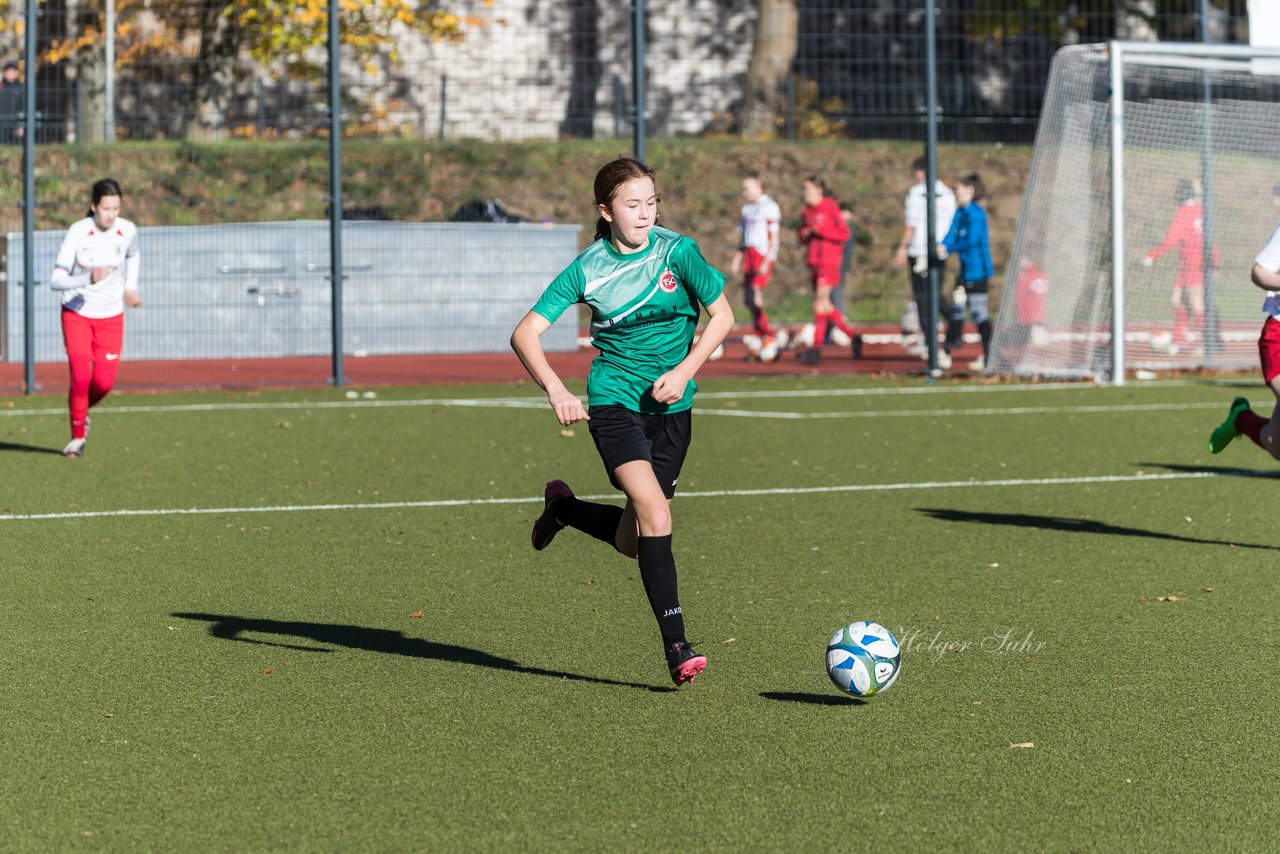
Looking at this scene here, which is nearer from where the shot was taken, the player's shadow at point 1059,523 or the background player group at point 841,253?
the player's shadow at point 1059,523

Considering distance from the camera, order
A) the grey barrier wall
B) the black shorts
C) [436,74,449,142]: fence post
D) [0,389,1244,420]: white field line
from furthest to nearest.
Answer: [436,74,449,142]: fence post < the grey barrier wall < [0,389,1244,420]: white field line < the black shorts

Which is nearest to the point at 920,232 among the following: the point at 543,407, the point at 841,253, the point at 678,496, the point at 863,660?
the point at 841,253

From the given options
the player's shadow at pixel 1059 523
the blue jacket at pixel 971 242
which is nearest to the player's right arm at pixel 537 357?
the player's shadow at pixel 1059 523

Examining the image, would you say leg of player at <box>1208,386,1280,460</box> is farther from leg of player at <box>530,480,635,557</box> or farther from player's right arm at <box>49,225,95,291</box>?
player's right arm at <box>49,225,95,291</box>

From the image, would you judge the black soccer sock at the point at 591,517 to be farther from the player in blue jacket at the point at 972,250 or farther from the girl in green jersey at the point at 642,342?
the player in blue jacket at the point at 972,250

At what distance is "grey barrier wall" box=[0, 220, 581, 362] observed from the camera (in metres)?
20.5

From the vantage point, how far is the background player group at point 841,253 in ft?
64.4

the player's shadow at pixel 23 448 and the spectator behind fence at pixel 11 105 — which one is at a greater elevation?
the spectator behind fence at pixel 11 105

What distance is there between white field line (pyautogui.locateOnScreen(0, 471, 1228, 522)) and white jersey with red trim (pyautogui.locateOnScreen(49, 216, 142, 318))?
107 inches

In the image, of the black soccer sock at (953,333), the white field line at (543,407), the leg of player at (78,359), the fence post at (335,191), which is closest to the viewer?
the leg of player at (78,359)

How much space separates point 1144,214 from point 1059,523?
9694mm

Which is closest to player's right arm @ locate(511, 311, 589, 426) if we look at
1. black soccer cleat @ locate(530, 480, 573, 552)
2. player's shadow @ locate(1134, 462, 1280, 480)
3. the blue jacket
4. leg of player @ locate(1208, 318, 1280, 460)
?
black soccer cleat @ locate(530, 480, 573, 552)

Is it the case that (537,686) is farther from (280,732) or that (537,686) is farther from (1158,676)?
(1158,676)

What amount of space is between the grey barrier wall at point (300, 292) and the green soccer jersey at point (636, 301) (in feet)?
46.9
